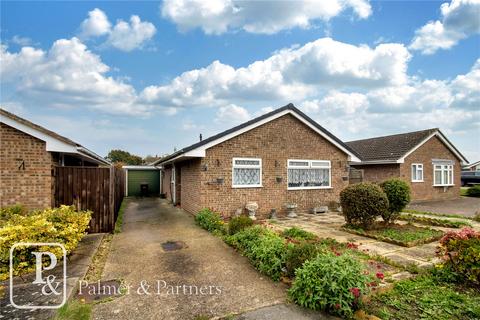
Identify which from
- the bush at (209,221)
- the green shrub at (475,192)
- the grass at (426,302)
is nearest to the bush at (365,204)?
the grass at (426,302)

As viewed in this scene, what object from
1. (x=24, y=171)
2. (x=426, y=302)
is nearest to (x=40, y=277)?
(x=24, y=171)

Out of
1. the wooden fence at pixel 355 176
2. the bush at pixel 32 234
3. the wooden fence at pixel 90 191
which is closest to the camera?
the bush at pixel 32 234

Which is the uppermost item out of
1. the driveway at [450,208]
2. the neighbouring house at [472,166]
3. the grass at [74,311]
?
the neighbouring house at [472,166]

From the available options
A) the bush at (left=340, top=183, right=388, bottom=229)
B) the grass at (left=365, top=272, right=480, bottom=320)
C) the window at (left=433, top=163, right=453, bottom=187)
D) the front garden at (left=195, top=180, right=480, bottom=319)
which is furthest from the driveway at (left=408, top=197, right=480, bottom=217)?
the grass at (left=365, top=272, right=480, bottom=320)

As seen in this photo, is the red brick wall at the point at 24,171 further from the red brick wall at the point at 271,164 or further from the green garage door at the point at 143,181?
the green garage door at the point at 143,181

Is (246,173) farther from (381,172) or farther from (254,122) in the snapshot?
(381,172)

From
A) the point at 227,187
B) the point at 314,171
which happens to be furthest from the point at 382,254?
the point at 314,171

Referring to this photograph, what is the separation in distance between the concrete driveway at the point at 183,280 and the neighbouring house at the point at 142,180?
15.2 metres

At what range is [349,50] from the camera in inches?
446

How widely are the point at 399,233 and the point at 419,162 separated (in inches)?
525

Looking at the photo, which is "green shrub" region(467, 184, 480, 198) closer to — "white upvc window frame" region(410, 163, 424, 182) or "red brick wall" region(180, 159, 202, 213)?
"white upvc window frame" region(410, 163, 424, 182)

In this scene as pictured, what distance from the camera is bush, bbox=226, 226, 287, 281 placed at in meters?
4.80

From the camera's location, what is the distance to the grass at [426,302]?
344cm

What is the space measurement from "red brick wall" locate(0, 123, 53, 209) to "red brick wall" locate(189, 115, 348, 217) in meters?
4.86
